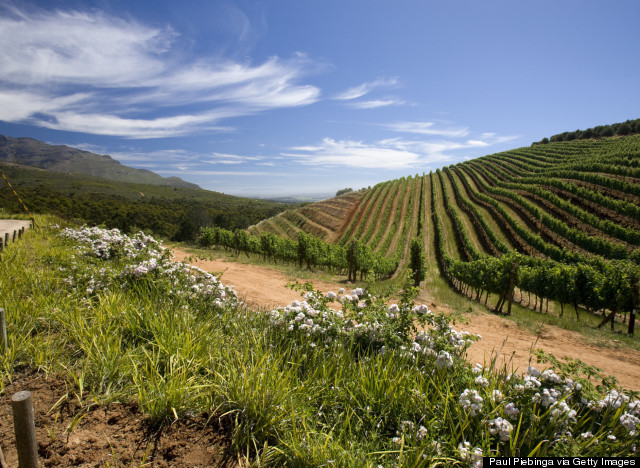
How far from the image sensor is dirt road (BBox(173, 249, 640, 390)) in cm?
771

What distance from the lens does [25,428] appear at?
1.76m

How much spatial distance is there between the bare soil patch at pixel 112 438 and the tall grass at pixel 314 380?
119mm

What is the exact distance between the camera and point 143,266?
553 cm

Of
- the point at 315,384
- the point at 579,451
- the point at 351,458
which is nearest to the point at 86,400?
the point at 315,384

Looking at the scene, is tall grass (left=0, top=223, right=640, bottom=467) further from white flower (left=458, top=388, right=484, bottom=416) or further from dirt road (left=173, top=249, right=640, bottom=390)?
dirt road (left=173, top=249, right=640, bottom=390)

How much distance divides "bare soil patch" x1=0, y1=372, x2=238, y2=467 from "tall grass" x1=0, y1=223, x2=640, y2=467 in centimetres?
12

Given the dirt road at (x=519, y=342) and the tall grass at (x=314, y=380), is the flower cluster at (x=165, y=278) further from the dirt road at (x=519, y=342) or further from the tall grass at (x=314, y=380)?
the dirt road at (x=519, y=342)

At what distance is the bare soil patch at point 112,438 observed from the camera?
2418mm

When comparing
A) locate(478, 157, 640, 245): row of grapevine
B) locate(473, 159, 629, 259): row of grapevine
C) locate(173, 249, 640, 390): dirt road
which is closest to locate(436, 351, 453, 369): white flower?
locate(173, 249, 640, 390): dirt road

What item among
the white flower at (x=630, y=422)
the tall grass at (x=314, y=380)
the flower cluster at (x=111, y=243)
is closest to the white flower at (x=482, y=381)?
the tall grass at (x=314, y=380)

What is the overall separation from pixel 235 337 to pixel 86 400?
1.71 meters

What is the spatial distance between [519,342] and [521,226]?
3505 cm

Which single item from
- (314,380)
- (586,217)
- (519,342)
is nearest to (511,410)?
(314,380)

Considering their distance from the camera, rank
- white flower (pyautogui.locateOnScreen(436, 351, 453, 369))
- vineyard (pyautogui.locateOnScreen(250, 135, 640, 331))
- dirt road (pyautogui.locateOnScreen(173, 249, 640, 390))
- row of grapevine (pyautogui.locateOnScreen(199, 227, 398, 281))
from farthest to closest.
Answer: row of grapevine (pyautogui.locateOnScreen(199, 227, 398, 281)) → vineyard (pyautogui.locateOnScreen(250, 135, 640, 331)) → dirt road (pyautogui.locateOnScreen(173, 249, 640, 390)) → white flower (pyautogui.locateOnScreen(436, 351, 453, 369))
